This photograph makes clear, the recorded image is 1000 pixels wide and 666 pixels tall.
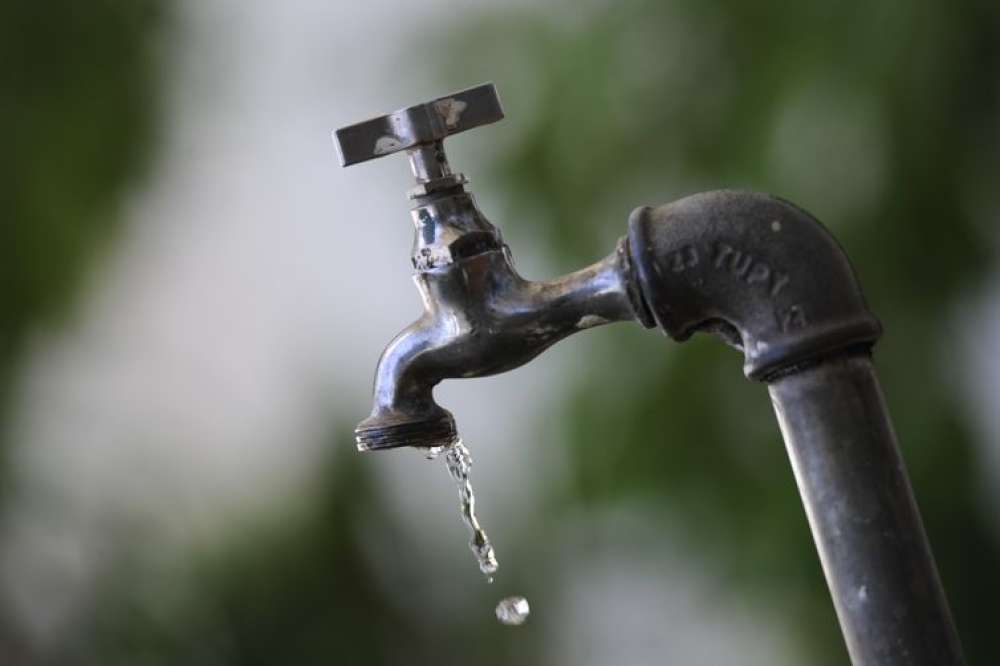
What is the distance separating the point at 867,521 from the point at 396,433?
0.24 meters

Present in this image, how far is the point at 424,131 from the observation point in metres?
0.69

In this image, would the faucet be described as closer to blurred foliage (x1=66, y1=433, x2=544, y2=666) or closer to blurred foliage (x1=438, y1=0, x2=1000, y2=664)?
blurred foliage (x1=438, y1=0, x2=1000, y2=664)

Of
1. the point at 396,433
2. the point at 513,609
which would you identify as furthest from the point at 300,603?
the point at 396,433

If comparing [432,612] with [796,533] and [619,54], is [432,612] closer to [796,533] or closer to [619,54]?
[796,533]

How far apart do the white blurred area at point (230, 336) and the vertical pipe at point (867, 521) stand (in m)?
1.08

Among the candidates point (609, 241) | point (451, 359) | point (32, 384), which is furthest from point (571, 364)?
point (451, 359)

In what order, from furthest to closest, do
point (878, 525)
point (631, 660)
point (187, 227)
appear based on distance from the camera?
point (187, 227) → point (631, 660) → point (878, 525)

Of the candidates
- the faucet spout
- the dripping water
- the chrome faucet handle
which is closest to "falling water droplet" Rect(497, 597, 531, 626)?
the dripping water

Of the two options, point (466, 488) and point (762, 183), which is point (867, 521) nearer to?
point (466, 488)

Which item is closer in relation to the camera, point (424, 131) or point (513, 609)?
point (424, 131)

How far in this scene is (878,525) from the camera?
2.09 ft

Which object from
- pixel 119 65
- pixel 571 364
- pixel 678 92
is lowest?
pixel 571 364

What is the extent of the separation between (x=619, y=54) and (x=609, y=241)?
0.22 metres

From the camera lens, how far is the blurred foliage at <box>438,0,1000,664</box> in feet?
4.94
